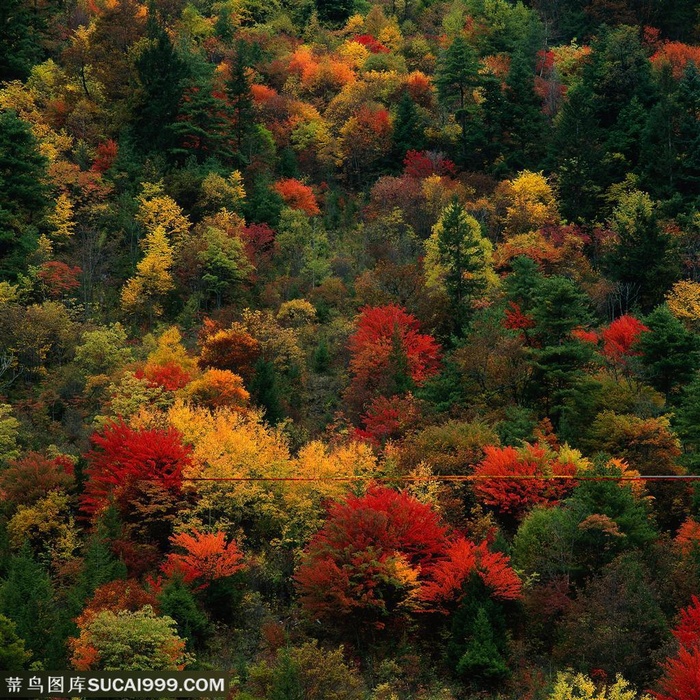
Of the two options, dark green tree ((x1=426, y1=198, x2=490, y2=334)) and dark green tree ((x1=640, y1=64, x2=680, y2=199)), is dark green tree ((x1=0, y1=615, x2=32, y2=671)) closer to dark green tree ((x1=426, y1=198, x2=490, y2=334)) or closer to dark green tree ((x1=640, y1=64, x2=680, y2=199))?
dark green tree ((x1=426, y1=198, x2=490, y2=334))

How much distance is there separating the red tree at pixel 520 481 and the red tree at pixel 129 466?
11166 millimetres

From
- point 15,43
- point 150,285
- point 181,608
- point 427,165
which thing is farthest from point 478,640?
point 15,43

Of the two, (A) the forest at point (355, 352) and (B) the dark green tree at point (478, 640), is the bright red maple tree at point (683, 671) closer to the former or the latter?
(A) the forest at point (355, 352)

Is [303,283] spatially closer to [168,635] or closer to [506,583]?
[506,583]

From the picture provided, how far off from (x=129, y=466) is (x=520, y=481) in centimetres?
1429

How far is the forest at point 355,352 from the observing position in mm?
37312

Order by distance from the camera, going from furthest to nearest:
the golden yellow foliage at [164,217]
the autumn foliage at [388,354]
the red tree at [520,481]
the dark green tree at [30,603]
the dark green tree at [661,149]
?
the dark green tree at [661,149]
the golden yellow foliage at [164,217]
the autumn foliage at [388,354]
the red tree at [520,481]
the dark green tree at [30,603]

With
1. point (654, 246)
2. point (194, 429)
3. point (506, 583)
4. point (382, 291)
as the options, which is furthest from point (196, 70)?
point (506, 583)

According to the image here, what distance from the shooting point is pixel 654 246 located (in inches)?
2368

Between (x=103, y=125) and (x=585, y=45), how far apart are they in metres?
39.6

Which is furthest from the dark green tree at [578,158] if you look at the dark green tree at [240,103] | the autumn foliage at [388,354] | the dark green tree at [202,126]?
the dark green tree at [202,126]

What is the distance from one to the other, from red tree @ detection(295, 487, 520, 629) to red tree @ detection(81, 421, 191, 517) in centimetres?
696

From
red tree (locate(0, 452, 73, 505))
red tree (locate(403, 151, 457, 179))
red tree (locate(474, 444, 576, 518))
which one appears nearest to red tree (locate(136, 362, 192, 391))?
red tree (locate(0, 452, 73, 505))

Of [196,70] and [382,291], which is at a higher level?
[196,70]
